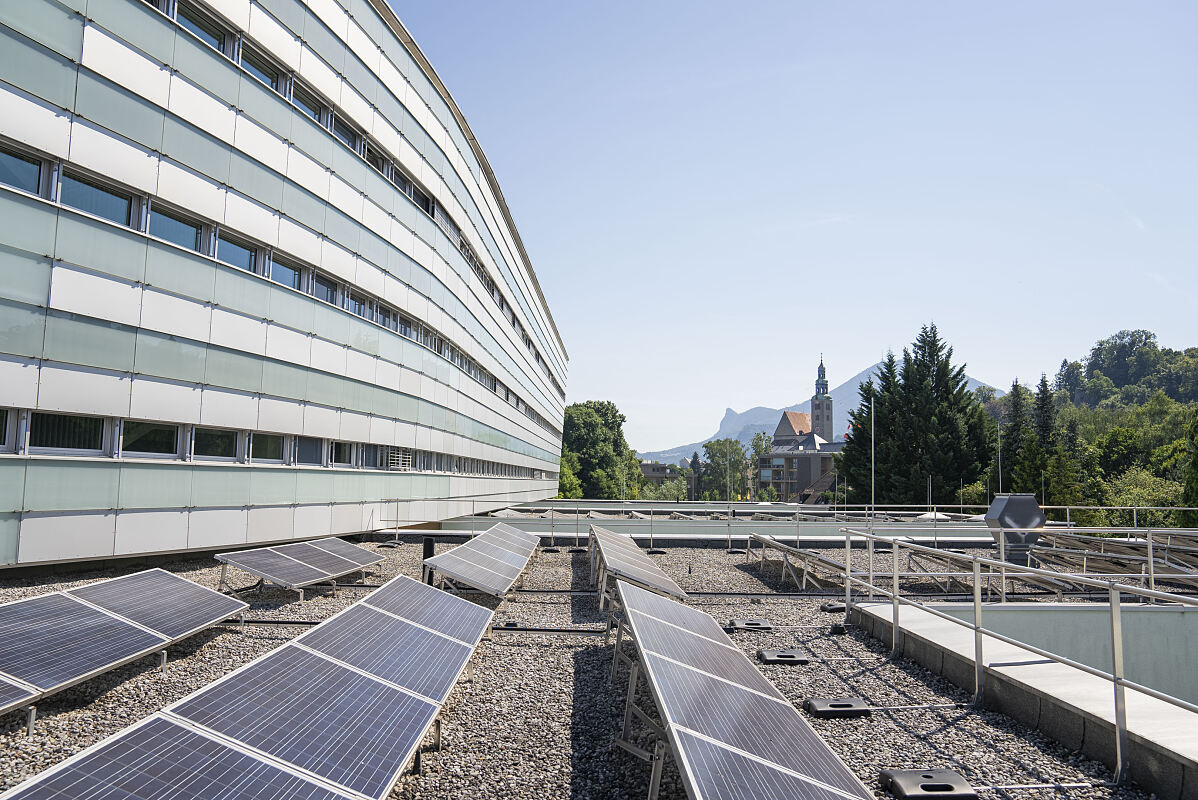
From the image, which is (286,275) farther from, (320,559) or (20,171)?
(320,559)

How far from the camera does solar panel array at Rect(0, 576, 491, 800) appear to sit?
3131 millimetres

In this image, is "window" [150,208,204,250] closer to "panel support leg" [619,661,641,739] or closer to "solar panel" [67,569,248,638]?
"solar panel" [67,569,248,638]

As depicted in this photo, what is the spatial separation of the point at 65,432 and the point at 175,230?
5.21 metres

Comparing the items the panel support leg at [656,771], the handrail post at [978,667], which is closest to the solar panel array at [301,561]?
the panel support leg at [656,771]

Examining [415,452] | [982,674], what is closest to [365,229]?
[415,452]

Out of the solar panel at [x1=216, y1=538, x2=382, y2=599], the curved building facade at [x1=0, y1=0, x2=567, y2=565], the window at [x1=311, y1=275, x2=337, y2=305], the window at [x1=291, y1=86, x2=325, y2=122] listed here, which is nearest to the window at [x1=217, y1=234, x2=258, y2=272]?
the curved building facade at [x1=0, y1=0, x2=567, y2=565]

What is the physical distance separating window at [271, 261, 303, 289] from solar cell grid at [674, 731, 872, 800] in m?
18.5

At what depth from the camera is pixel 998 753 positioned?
6070mm

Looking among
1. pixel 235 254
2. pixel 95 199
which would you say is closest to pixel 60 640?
pixel 95 199

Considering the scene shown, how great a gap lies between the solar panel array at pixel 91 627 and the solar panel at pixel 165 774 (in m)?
2.64

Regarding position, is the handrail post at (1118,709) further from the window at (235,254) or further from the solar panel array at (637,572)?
the window at (235,254)

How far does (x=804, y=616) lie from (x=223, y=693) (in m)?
10.0

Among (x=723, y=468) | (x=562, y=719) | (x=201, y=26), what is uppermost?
(x=201, y=26)

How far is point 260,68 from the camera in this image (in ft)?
62.0
